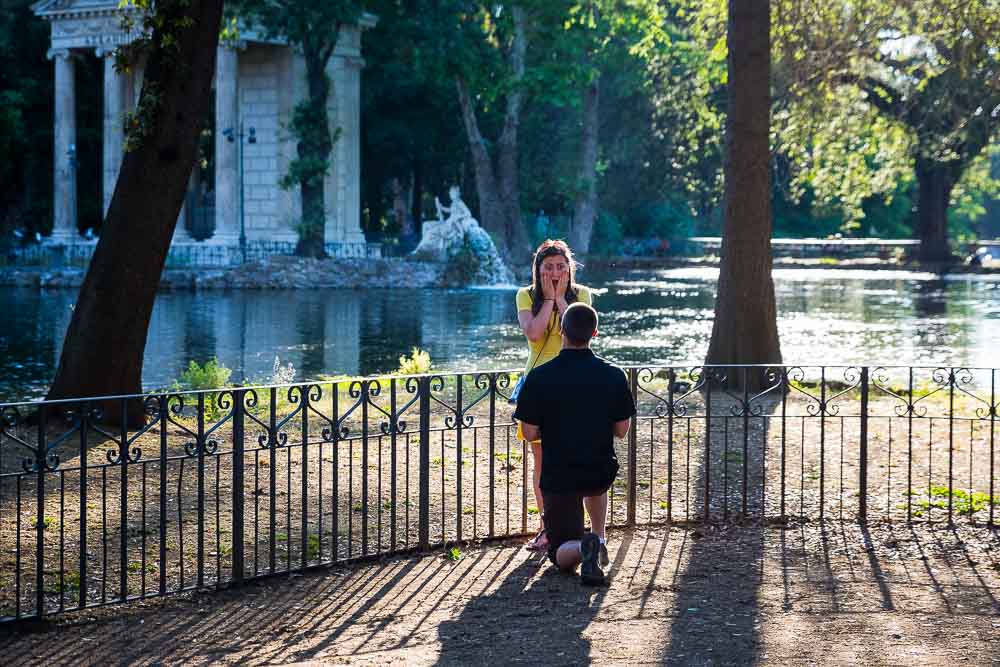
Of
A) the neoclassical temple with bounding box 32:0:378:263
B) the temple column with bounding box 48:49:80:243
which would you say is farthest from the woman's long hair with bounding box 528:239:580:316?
the temple column with bounding box 48:49:80:243

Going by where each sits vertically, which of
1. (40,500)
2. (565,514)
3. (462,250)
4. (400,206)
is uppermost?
(400,206)

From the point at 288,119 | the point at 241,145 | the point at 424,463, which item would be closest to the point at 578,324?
the point at 424,463

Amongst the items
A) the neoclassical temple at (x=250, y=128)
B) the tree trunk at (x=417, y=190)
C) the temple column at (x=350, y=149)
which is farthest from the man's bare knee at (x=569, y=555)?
the tree trunk at (x=417, y=190)

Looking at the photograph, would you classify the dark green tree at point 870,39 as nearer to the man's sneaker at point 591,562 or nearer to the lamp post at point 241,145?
the man's sneaker at point 591,562

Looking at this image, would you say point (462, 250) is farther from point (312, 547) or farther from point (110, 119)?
point (312, 547)

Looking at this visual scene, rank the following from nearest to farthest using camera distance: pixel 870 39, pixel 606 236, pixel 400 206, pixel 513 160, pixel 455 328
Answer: pixel 870 39 → pixel 455 328 → pixel 513 160 → pixel 606 236 → pixel 400 206

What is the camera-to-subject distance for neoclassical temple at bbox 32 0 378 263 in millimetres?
56000

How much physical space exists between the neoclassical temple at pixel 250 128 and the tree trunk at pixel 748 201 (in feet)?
129

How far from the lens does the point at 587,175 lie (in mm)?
64812

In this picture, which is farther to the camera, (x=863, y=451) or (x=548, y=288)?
(x=863, y=451)

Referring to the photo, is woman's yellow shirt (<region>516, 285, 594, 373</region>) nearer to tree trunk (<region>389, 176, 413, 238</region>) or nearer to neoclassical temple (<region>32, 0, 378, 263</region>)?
neoclassical temple (<region>32, 0, 378, 263</region>)

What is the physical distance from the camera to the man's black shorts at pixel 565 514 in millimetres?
8055

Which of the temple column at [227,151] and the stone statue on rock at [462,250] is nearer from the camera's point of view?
the stone statue on rock at [462,250]

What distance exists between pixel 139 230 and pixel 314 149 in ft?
129
